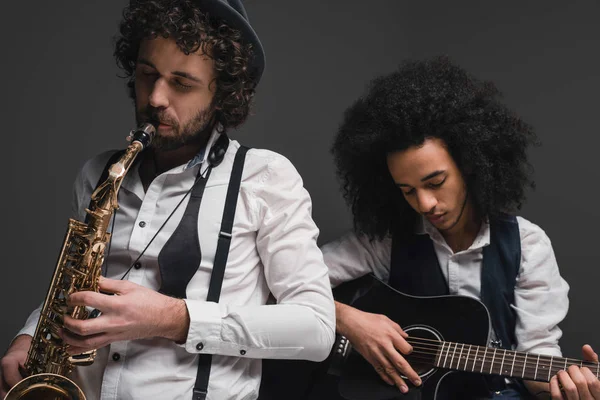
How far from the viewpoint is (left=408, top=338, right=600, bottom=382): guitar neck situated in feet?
6.94

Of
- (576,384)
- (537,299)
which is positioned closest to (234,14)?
(537,299)

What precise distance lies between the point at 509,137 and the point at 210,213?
109cm

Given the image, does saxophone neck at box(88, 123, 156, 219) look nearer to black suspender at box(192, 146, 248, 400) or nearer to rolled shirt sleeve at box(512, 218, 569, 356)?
black suspender at box(192, 146, 248, 400)

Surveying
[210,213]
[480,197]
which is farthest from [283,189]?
[480,197]

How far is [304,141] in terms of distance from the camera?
318 centimetres

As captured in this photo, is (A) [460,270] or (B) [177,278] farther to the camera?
(A) [460,270]

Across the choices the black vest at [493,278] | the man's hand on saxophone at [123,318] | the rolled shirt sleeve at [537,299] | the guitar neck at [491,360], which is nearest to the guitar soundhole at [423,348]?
the guitar neck at [491,360]

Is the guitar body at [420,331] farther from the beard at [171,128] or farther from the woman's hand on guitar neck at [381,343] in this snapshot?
the beard at [171,128]

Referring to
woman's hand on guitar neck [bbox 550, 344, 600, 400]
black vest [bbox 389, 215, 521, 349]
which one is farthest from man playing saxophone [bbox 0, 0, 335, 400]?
woman's hand on guitar neck [bbox 550, 344, 600, 400]

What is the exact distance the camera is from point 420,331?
7.86 feet

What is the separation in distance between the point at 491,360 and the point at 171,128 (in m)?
1.17

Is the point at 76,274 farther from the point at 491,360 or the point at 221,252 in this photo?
the point at 491,360

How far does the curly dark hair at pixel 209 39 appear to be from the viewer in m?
2.07

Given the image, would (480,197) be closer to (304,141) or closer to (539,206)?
(539,206)
